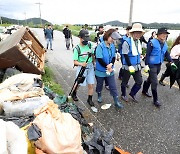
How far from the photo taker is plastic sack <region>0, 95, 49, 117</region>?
3195 millimetres

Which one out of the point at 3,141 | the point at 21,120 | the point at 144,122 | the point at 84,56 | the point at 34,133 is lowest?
the point at 144,122

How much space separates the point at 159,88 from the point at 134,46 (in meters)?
2.09

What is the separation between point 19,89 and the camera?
12.4ft

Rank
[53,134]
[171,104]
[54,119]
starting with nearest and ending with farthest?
[53,134] < [54,119] < [171,104]

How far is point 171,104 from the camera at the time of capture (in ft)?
18.3

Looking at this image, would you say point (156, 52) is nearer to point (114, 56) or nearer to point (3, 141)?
point (114, 56)

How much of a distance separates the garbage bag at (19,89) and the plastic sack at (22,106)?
108 millimetres

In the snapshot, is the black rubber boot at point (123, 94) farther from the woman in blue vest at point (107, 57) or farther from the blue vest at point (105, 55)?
the blue vest at point (105, 55)

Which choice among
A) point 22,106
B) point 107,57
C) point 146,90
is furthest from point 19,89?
point 146,90

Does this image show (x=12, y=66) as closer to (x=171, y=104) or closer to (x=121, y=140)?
(x=121, y=140)

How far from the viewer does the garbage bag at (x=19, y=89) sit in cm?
339

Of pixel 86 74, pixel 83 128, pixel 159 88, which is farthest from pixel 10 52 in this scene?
pixel 159 88

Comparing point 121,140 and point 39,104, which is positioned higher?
point 39,104

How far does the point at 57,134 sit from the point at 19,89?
1553mm
